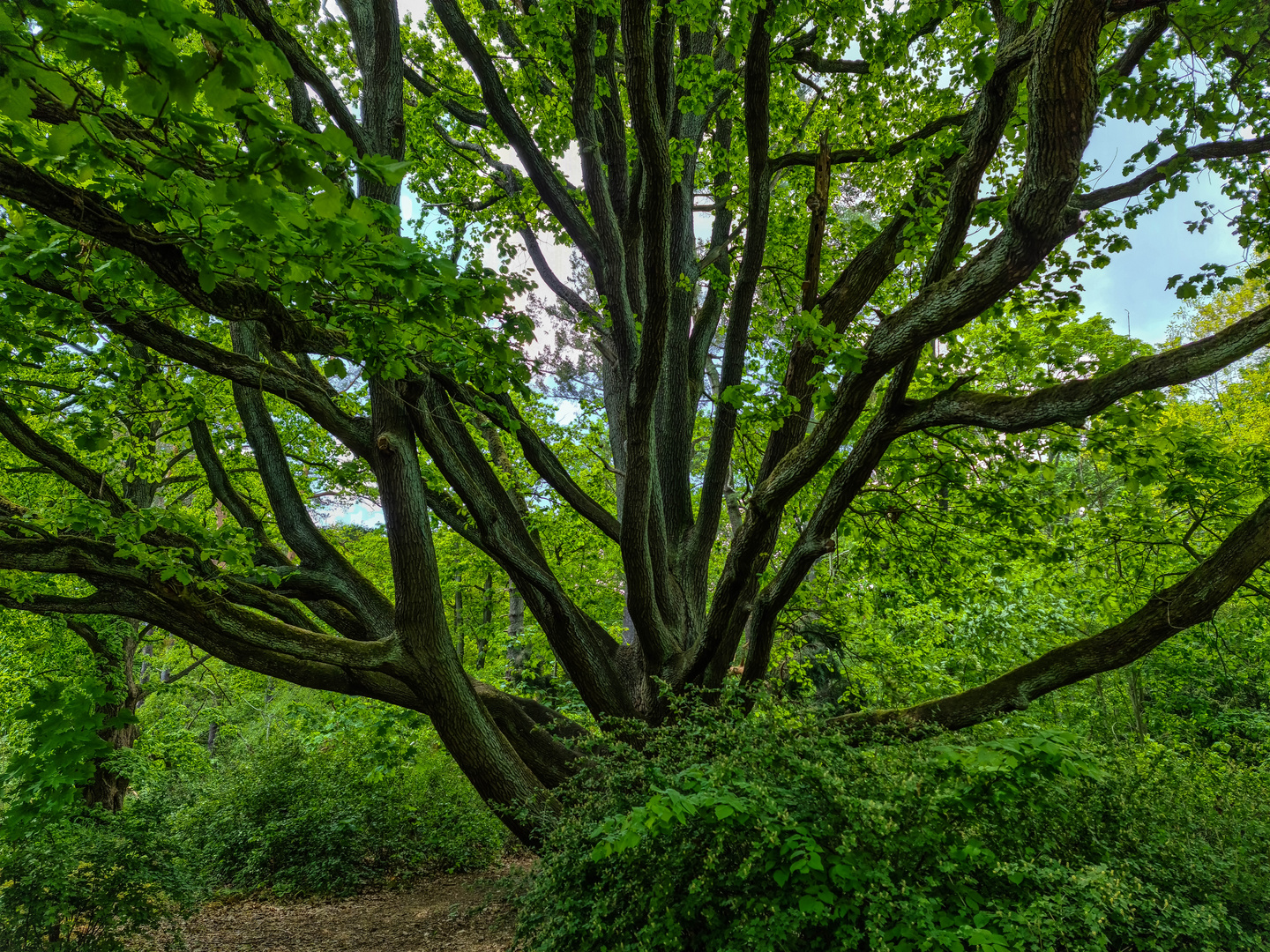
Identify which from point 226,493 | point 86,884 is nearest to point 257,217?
point 226,493

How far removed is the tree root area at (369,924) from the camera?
5707mm

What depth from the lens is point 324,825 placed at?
27.2 ft

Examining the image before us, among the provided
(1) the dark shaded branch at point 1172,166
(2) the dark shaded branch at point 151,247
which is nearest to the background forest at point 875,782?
(1) the dark shaded branch at point 1172,166

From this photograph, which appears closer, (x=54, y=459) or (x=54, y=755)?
(x=54, y=459)

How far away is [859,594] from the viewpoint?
29.6 ft

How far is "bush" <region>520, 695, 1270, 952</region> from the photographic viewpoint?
8.70 ft

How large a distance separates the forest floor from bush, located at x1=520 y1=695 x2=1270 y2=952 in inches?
70.6

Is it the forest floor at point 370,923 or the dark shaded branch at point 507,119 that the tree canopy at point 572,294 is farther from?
the forest floor at point 370,923

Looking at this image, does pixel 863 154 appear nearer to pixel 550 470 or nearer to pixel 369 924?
pixel 550 470

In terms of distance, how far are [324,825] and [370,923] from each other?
226cm

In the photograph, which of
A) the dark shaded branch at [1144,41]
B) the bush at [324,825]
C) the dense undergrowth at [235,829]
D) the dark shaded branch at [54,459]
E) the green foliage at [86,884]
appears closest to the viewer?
the dark shaded branch at [1144,41]

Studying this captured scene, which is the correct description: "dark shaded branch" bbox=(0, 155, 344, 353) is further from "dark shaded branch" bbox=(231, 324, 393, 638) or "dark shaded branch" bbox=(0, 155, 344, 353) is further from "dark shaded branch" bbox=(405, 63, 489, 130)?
"dark shaded branch" bbox=(405, 63, 489, 130)

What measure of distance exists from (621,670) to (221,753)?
19.5 metres

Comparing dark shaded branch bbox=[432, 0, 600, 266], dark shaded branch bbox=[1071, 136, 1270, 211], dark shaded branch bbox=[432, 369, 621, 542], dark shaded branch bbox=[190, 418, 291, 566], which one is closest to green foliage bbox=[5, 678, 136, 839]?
dark shaded branch bbox=[190, 418, 291, 566]
